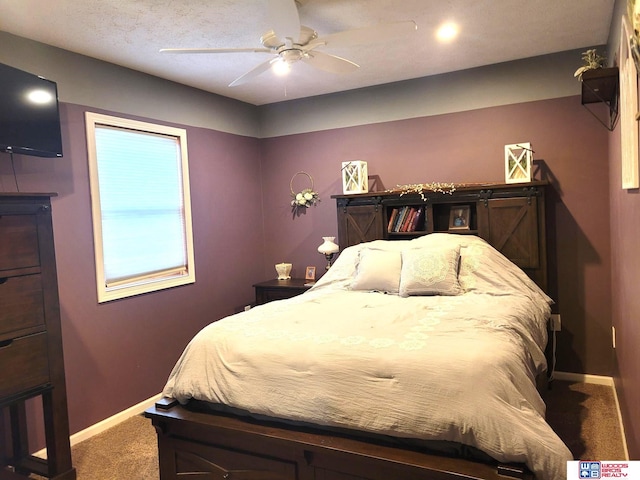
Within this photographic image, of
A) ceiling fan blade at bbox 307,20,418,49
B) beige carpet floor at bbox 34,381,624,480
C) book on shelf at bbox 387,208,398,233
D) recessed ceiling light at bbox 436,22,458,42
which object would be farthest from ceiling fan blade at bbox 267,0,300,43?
beige carpet floor at bbox 34,381,624,480

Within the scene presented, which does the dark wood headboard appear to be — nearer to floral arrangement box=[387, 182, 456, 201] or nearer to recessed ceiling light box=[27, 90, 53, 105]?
floral arrangement box=[387, 182, 456, 201]

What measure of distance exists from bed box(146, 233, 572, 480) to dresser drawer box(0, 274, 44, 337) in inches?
30.4

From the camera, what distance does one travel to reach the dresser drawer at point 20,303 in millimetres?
2260

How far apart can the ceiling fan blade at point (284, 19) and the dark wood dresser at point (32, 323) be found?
1462mm

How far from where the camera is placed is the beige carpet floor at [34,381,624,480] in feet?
8.71

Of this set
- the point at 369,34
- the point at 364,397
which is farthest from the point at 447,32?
the point at 364,397

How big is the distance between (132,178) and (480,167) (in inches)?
110

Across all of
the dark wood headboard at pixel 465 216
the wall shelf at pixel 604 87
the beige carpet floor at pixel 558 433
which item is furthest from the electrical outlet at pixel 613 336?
the wall shelf at pixel 604 87

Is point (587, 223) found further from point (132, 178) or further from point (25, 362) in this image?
point (25, 362)

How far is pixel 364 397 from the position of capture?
1919 millimetres

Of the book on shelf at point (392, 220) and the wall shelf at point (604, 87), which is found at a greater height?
the wall shelf at point (604, 87)

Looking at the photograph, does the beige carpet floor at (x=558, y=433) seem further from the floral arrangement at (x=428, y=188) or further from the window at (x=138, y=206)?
the floral arrangement at (x=428, y=188)

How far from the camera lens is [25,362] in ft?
7.70

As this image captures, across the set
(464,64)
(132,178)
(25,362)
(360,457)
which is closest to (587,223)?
(464,64)
